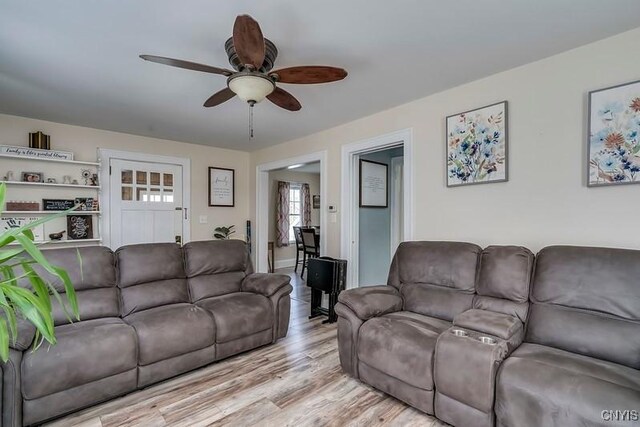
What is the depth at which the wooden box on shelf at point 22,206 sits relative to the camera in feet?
11.2

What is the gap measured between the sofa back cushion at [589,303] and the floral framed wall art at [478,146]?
0.80 metres

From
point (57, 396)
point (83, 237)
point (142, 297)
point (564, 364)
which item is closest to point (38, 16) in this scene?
point (142, 297)

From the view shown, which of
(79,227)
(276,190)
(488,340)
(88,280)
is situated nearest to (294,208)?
(276,190)

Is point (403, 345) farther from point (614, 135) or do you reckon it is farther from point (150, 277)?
point (150, 277)

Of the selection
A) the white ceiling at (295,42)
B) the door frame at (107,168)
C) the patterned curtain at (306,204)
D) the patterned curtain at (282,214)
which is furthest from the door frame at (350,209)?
the patterned curtain at (306,204)

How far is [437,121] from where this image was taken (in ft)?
9.53

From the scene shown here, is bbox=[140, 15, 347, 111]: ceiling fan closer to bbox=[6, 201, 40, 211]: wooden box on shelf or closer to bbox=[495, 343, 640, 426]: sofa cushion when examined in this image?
bbox=[495, 343, 640, 426]: sofa cushion

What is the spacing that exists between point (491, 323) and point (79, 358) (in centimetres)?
250

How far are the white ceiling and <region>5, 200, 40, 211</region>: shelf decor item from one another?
1.04m

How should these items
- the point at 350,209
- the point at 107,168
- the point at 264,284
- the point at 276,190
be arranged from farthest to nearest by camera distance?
the point at 276,190, the point at 107,168, the point at 350,209, the point at 264,284

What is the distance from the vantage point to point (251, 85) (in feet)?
6.28

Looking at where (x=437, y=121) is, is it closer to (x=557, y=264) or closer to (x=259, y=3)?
(x=557, y=264)

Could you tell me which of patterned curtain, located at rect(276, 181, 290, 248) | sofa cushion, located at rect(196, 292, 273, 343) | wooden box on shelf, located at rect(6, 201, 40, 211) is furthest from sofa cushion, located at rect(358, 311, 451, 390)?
patterned curtain, located at rect(276, 181, 290, 248)

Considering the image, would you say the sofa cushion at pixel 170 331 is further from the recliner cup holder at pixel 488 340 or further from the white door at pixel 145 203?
the white door at pixel 145 203
